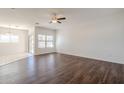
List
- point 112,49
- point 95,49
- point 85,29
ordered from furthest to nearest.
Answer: point 85,29, point 95,49, point 112,49

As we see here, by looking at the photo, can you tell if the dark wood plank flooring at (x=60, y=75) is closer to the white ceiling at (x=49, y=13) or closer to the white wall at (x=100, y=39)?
the white wall at (x=100, y=39)

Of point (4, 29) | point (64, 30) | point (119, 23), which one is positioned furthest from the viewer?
point (64, 30)

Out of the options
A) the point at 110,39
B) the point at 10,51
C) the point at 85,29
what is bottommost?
the point at 10,51

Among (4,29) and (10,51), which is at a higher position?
(4,29)

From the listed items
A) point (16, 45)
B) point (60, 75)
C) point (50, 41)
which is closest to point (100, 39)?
point (60, 75)

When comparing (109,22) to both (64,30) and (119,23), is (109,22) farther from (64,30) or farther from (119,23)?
(64,30)

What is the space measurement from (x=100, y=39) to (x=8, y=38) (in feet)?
25.2

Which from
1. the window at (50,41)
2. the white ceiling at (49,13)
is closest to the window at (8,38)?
the window at (50,41)

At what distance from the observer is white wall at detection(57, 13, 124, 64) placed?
5.63 m

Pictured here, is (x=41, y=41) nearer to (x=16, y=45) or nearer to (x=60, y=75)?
(x=16, y=45)

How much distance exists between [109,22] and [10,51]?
8459 millimetres
